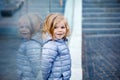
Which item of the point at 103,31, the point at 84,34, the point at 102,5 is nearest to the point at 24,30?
the point at 84,34

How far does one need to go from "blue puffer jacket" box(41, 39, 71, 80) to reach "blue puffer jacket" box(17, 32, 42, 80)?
0.19ft

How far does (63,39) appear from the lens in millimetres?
2527

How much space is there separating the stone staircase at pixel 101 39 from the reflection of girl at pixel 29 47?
176 centimetres

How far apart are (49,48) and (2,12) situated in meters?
5.20

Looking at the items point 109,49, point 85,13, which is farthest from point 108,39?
point 85,13

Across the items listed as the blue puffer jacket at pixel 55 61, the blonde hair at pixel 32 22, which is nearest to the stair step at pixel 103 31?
the blue puffer jacket at pixel 55 61

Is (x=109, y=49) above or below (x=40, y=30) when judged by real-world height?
below

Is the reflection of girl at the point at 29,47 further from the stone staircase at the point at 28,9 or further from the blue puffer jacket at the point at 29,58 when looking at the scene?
the stone staircase at the point at 28,9

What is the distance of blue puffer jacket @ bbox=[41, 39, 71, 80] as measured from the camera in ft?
7.95

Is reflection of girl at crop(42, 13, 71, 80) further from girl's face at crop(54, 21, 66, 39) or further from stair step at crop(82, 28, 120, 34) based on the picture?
stair step at crop(82, 28, 120, 34)

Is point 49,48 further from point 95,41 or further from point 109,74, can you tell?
point 95,41

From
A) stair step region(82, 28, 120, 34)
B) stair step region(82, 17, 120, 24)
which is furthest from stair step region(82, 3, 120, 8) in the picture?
stair step region(82, 28, 120, 34)

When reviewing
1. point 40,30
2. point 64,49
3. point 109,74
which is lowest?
point 109,74

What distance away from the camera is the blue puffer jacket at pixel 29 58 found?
2.37m
